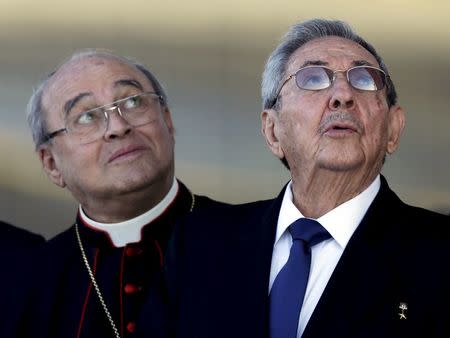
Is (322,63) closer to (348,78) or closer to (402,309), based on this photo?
(348,78)

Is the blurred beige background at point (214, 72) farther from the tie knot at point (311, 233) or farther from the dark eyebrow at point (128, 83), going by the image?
the tie knot at point (311, 233)

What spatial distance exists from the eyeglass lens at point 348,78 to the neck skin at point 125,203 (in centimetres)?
65

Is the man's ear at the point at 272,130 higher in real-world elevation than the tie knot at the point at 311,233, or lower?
higher

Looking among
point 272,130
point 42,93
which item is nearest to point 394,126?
point 272,130

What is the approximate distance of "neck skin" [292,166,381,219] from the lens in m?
2.16

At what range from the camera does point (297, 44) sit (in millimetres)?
2340

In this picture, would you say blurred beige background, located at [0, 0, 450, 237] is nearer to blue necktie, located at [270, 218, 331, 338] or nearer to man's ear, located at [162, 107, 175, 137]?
man's ear, located at [162, 107, 175, 137]

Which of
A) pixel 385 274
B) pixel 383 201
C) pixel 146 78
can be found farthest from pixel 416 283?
pixel 146 78

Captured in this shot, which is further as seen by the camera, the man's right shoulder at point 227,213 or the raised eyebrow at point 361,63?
the man's right shoulder at point 227,213

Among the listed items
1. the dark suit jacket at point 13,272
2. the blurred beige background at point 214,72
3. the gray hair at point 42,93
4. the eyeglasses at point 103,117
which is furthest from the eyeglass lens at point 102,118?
the blurred beige background at point 214,72

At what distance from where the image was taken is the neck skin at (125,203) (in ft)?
8.92

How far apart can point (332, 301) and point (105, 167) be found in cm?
87

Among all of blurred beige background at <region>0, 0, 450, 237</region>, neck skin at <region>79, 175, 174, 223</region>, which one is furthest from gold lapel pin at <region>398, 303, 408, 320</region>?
blurred beige background at <region>0, 0, 450, 237</region>

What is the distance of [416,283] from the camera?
6.63 ft
